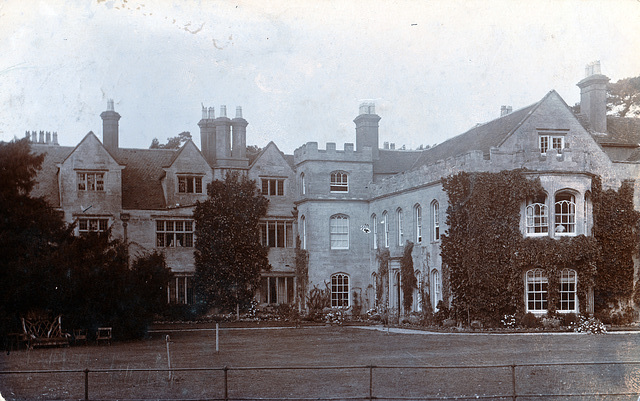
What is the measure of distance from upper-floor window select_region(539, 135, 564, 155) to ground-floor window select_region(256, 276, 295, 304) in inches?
546

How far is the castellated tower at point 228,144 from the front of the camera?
34906mm

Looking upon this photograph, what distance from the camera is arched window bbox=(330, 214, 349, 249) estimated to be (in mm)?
34375

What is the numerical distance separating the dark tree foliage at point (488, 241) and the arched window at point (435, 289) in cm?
171

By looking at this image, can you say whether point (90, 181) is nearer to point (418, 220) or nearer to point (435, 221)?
point (418, 220)

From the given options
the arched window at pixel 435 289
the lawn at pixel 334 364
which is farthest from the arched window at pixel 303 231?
the lawn at pixel 334 364

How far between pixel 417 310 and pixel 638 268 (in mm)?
8701

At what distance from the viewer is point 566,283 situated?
25.6m

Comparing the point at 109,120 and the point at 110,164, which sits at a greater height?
the point at 109,120

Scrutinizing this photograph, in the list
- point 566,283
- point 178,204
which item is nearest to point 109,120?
point 178,204

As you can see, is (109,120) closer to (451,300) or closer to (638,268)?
(451,300)

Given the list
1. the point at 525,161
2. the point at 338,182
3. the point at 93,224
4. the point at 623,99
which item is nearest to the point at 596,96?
the point at 623,99

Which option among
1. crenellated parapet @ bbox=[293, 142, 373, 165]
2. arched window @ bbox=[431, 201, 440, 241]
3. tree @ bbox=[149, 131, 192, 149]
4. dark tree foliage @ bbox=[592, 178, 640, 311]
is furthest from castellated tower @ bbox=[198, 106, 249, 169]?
dark tree foliage @ bbox=[592, 178, 640, 311]

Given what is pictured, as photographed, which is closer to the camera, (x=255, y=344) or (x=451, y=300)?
(x=255, y=344)

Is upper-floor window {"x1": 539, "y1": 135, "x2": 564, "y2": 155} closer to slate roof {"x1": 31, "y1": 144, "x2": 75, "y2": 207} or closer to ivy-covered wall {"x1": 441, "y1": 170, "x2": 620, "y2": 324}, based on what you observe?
ivy-covered wall {"x1": 441, "y1": 170, "x2": 620, "y2": 324}
